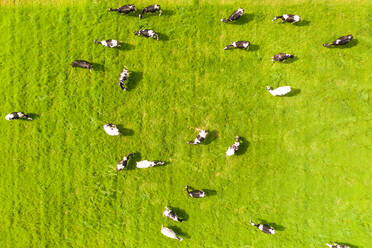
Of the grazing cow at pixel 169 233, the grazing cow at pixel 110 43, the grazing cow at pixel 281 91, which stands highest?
the grazing cow at pixel 110 43

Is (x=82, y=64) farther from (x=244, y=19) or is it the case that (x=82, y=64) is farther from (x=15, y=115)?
(x=244, y=19)

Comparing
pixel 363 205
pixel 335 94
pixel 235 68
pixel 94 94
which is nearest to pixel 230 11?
pixel 235 68

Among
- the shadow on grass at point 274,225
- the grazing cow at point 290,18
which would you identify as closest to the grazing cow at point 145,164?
the shadow on grass at point 274,225

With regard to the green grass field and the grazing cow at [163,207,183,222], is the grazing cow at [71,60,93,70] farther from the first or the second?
the grazing cow at [163,207,183,222]

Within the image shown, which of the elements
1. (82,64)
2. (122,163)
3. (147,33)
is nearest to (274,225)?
(122,163)

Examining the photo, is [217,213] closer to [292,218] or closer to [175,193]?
[175,193]

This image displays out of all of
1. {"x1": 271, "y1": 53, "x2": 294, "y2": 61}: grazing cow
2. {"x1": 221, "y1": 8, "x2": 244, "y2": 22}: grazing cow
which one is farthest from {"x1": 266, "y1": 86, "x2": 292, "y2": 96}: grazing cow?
{"x1": 221, "y1": 8, "x2": 244, "y2": 22}: grazing cow

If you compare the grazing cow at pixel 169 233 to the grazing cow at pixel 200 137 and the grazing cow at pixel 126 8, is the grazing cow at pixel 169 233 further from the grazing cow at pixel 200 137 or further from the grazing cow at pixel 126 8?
the grazing cow at pixel 126 8
